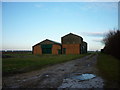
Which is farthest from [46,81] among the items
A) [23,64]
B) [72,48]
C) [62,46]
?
[62,46]

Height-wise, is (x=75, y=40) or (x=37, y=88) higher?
(x=75, y=40)

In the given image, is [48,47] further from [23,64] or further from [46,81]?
[46,81]

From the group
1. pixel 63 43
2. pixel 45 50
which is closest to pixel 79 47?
pixel 63 43

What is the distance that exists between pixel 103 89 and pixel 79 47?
126 ft

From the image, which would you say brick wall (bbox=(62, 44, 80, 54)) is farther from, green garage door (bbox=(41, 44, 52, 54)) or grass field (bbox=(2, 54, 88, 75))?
grass field (bbox=(2, 54, 88, 75))

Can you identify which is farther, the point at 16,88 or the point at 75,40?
the point at 75,40

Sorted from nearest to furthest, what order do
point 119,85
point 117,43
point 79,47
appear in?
point 119,85 < point 117,43 < point 79,47

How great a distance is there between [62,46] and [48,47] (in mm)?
5362

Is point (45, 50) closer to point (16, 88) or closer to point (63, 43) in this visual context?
point (63, 43)

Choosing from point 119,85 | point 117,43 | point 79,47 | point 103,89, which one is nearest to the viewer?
point 103,89

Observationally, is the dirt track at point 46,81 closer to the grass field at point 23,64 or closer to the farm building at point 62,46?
the grass field at point 23,64

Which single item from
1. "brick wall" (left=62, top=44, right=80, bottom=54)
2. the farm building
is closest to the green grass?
"brick wall" (left=62, top=44, right=80, bottom=54)

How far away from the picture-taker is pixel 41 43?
4409cm

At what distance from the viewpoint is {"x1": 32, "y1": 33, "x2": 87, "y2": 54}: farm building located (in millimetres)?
43000
